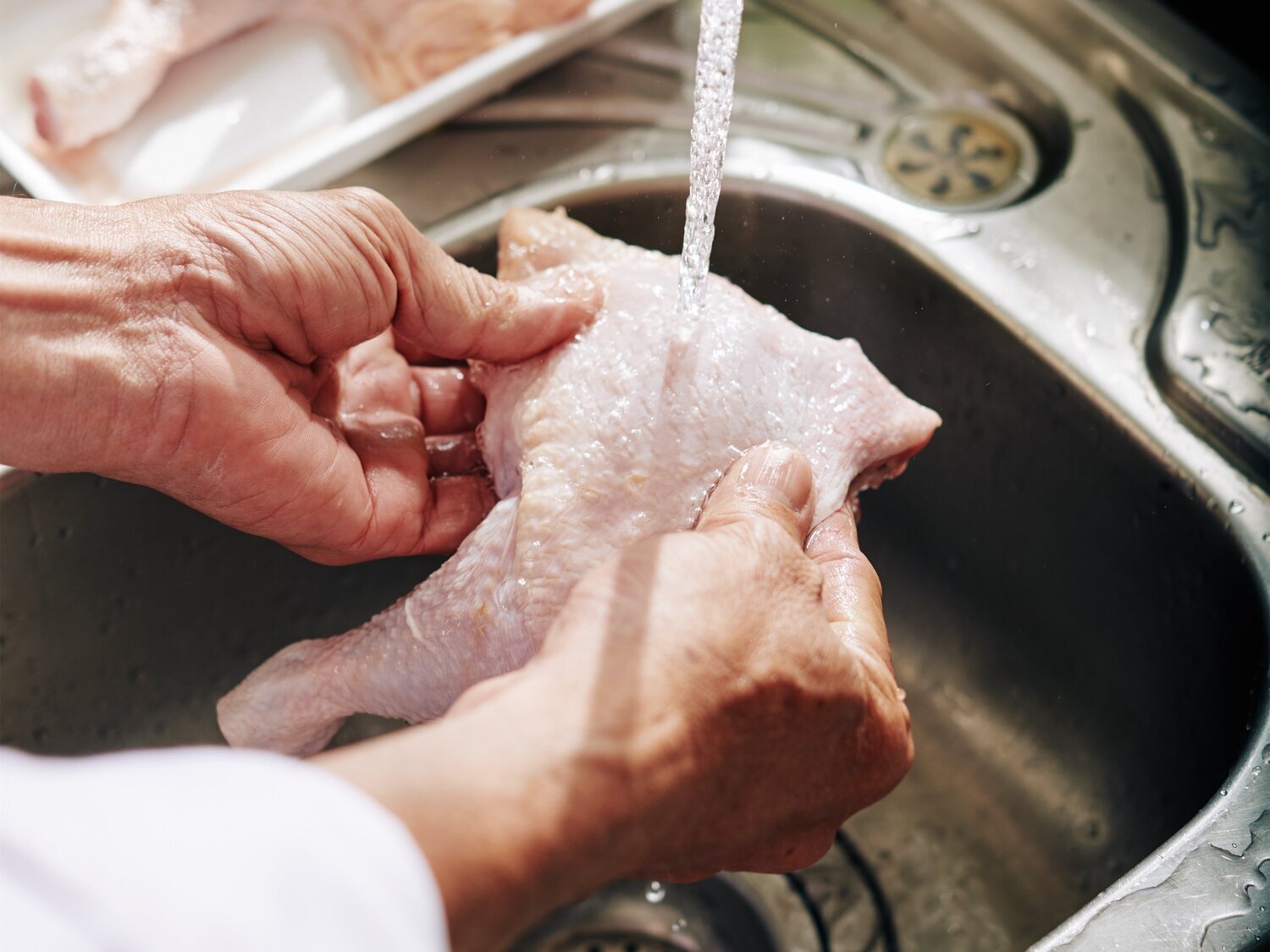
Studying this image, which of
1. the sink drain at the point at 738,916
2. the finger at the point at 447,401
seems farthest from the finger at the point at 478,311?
the sink drain at the point at 738,916

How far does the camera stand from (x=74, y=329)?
759 mm

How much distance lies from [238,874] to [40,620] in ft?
2.34

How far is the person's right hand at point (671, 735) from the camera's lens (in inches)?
20.8

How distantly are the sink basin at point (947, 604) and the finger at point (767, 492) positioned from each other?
34cm

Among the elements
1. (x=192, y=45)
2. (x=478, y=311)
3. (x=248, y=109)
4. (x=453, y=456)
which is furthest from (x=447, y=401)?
(x=192, y=45)

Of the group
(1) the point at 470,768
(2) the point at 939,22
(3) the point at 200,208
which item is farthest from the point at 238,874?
(2) the point at 939,22

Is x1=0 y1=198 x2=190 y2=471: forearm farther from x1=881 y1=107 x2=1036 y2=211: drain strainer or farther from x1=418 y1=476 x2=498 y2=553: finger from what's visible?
x1=881 y1=107 x2=1036 y2=211: drain strainer

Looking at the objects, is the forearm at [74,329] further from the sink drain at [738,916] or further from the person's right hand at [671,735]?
the sink drain at [738,916]

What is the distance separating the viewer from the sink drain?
1.09 metres

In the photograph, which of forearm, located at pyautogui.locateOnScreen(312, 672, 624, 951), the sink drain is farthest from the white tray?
the sink drain

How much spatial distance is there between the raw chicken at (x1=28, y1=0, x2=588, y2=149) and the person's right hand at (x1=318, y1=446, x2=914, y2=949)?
663mm

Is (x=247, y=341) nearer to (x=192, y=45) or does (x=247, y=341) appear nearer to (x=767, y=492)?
(x=767, y=492)

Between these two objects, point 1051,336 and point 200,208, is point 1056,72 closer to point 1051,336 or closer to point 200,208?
point 1051,336

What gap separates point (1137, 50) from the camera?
121cm
